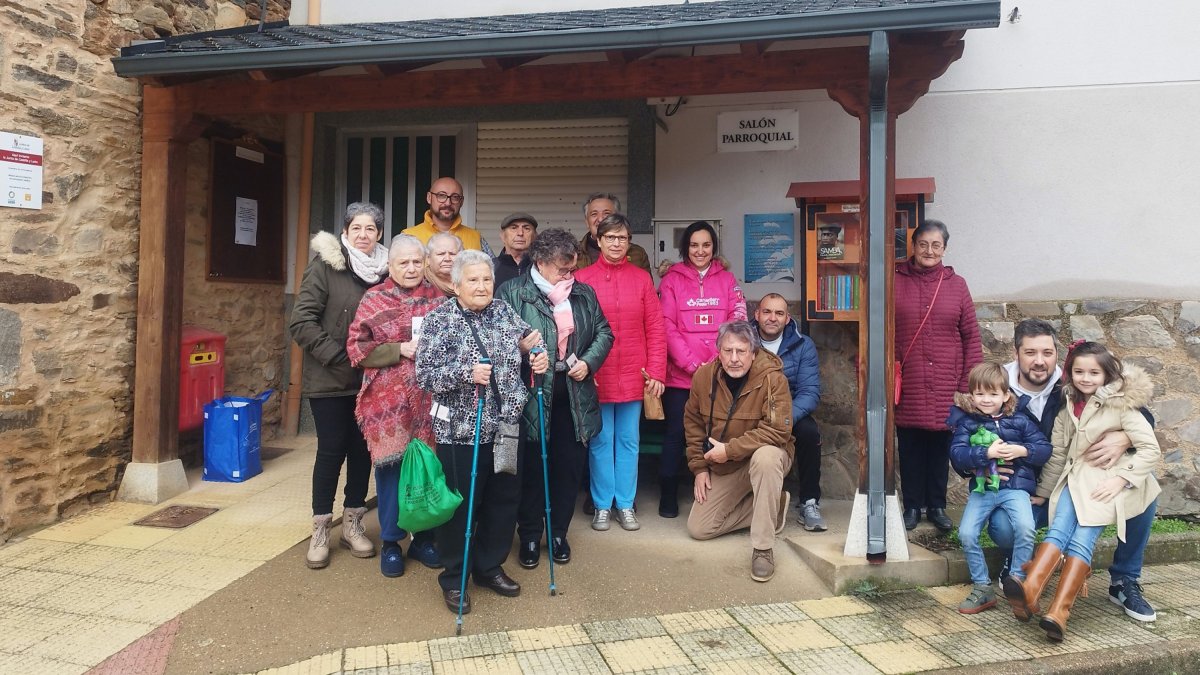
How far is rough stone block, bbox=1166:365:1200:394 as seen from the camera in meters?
4.78

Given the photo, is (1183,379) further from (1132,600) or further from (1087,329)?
(1132,600)

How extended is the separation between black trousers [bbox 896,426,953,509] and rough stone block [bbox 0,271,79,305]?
4982 millimetres

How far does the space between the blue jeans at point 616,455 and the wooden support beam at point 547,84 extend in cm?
183

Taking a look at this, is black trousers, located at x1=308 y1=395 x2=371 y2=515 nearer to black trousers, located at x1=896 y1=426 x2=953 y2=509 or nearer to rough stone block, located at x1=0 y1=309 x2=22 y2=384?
rough stone block, located at x1=0 y1=309 x2=22 y2=384

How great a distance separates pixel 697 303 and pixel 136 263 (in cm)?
365

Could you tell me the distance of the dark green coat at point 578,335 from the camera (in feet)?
12.2

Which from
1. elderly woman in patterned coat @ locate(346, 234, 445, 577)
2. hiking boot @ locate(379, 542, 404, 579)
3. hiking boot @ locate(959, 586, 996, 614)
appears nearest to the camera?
hiking boot @ locate(959, 586, 996, 614)

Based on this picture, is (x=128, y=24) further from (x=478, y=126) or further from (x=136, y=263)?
(x=478, y=126)

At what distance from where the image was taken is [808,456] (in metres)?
4.49

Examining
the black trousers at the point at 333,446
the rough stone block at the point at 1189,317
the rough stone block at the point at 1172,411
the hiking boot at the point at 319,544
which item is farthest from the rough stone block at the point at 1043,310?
the hiking boot at the point at 319,544

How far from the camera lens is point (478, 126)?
6062mm

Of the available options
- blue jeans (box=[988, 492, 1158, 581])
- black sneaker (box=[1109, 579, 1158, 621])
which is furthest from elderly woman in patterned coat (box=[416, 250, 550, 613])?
black sneaker (box=[1109, 579, 1158, 621])

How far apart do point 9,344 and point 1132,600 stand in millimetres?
5900

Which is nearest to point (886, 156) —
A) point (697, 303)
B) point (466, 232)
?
point (697, 303)
